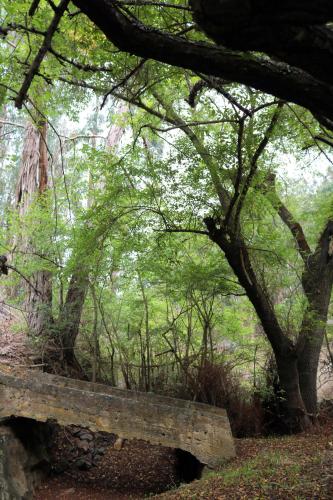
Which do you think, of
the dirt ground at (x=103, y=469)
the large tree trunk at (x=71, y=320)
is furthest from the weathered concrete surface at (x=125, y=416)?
the large tree trunk at (x=71, y=320)

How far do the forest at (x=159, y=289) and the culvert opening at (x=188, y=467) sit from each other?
34 mm

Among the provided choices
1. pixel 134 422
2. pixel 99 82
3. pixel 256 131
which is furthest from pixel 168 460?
pixel 99 82

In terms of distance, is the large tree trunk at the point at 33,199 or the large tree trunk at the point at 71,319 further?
the large tree trunk at the point at 33,199

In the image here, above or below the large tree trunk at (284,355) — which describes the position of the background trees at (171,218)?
above

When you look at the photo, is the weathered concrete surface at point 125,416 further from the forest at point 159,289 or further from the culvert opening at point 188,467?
the culvert opening at point 188,467

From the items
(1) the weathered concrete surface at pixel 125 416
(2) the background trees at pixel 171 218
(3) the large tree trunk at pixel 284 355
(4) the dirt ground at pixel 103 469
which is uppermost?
(2) the background trees at pixel 171 218

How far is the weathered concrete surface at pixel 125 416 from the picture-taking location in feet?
20.4

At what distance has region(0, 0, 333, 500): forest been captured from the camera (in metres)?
5.66

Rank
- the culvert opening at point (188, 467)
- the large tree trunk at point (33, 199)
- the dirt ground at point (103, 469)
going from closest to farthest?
the culvert opening at point (188, 467), the dirt ground at point (103, 469), the large tree trunk at point (33, 199)

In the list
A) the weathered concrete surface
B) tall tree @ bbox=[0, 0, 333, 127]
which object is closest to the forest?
the weathered concrete surface

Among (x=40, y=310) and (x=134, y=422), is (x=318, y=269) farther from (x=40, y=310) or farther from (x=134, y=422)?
(x=40, y=310)

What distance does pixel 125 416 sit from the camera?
6.30 meters

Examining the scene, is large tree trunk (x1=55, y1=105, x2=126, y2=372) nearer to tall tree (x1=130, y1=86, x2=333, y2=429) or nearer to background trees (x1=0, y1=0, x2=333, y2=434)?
background trees (x1=0, y1=0, x2=333, y2=434)

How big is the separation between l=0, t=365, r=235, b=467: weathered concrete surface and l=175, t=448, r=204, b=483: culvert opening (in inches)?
16.3
